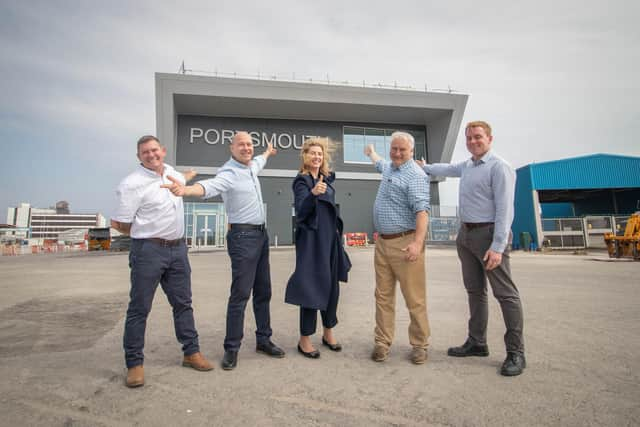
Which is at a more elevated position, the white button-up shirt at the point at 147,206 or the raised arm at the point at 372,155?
the raised arm at the point at 372,155

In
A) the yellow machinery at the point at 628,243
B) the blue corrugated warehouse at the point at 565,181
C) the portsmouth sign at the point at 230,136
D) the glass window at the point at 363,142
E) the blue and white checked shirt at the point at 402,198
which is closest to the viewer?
the blue and white checked shirt at the point at 402,198

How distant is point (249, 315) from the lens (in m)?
4.38

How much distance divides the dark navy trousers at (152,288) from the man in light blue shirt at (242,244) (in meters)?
0.32

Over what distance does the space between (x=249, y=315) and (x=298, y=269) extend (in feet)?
6.05

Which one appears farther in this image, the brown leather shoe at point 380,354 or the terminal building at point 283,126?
the terminal building at point 283,126

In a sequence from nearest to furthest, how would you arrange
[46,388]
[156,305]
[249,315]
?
[46,388]
[249,315]
[156,305]

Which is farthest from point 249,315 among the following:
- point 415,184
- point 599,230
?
point 599,230

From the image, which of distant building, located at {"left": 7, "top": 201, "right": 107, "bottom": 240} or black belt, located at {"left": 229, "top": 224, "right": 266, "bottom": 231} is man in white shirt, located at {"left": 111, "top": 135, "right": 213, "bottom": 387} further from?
distant building, located at {"left": 7, "top": 201, "right": 107, "bottom": 240}

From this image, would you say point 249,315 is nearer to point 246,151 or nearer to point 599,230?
point 246,151

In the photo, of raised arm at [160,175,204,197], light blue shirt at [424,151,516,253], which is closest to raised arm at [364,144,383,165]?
light blue shirt at [424,151,516,253]

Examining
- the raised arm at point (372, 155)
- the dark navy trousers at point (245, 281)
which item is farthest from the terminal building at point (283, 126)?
the dark navy trousers at point (245, 281)

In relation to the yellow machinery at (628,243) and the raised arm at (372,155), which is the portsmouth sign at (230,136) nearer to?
the yellow machinery at (628,243)

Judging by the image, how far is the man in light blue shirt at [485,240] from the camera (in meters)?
2.56

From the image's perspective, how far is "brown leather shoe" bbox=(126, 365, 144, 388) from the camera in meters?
2.23
